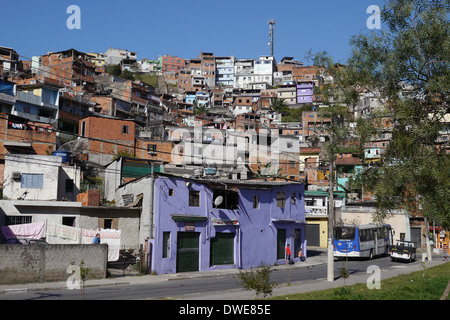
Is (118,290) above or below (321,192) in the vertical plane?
below

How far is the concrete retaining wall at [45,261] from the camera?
22719mm

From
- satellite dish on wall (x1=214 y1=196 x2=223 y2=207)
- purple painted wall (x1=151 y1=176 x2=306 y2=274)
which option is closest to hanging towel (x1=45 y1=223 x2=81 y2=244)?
purple painted wall (x1=151 y1=176 x2=306 y2=274)

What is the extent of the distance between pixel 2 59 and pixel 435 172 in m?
84.0

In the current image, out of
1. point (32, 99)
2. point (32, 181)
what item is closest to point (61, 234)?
point (32, 181)

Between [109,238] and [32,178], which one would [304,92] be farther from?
[109,238]

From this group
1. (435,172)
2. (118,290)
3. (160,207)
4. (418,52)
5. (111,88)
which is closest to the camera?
(435,172)

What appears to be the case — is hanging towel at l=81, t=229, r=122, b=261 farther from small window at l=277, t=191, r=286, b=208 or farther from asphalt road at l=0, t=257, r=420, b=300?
small window at l=277, t=191, r=286, b=208

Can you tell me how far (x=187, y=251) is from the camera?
103ft

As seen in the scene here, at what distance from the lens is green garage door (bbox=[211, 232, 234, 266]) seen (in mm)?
32969

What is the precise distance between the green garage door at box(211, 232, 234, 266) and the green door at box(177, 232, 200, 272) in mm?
1562

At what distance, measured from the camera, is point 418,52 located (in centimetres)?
1750

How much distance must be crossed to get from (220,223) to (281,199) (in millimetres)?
7359

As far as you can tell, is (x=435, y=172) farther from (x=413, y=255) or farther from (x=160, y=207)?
(x=413, y=255)
